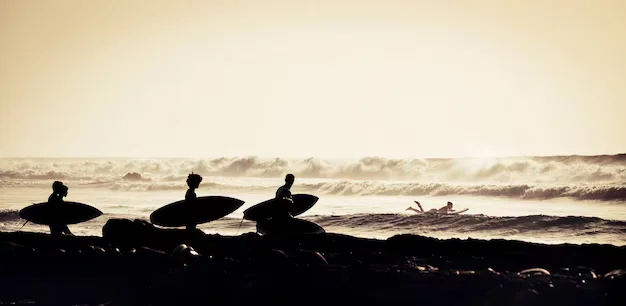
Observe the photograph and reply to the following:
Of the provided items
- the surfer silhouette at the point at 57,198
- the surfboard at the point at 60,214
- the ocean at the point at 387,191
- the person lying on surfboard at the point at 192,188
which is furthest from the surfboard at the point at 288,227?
the ocean at the point at 387,191

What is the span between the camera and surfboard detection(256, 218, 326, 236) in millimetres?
15328

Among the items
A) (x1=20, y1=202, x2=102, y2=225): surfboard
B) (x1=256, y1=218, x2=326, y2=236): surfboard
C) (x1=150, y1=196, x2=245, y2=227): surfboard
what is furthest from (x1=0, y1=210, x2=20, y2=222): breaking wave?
(x1=256, y1=218, x2=326, y2=236): surfboard

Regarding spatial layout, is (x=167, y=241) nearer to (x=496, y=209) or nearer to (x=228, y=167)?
(x=496, y=209)

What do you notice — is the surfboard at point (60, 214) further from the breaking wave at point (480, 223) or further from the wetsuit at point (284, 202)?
the breaking wave at point (480, 223)

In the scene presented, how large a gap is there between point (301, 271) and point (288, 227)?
3.07 metres

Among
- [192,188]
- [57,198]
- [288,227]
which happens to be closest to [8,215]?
[57,198]

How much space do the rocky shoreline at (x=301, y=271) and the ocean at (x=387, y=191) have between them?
40.0ft

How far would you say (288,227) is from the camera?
15383 mm

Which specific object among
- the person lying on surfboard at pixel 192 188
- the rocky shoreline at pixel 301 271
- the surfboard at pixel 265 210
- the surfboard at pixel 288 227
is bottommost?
the rocky shoreline at pixel 301 271

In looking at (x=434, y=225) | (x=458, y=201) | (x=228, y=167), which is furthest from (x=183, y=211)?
(x=228, y=167)

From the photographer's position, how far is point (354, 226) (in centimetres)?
3150

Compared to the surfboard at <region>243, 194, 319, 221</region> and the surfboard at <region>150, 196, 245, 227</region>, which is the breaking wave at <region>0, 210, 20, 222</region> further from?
the surfboard at <region>243, 194, 319, 221</region>

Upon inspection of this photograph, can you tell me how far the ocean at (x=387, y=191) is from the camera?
29312 millimetres

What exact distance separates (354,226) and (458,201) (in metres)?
9.55
